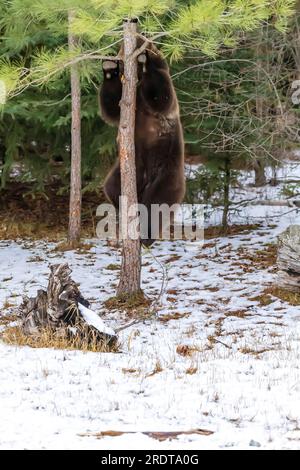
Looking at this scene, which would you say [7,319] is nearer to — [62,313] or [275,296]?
[62,313]

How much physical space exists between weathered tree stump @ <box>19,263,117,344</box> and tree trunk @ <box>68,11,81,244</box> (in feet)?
14.6

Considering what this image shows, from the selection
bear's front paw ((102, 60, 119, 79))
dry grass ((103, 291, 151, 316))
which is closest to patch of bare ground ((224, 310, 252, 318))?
dry grass ((103, 291, 151, 316))

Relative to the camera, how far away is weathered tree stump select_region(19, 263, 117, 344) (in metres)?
6.98

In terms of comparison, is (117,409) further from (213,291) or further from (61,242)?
(61,242)

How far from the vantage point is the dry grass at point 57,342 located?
6.67m

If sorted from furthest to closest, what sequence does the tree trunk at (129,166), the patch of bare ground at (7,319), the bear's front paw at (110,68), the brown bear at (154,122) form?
the patch of bare ground at (7,319) → the tree trunk at (129,166) → the bear's front paw at (110,68) → the brown bear at (154,122)

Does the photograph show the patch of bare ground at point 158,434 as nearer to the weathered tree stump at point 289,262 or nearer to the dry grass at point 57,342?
the dry grass at point 57,342

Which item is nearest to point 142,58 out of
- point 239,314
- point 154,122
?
point 154,122

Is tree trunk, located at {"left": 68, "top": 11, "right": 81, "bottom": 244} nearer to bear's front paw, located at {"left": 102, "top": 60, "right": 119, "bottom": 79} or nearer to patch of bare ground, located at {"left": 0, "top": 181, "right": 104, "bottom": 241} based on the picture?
patch of bare ground, located at {"left": 0, "top": 181, "right": 104, "bottom": 241}

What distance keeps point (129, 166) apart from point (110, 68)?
1.35 m

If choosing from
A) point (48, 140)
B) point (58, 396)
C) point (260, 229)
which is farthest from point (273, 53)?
point (58, 396)

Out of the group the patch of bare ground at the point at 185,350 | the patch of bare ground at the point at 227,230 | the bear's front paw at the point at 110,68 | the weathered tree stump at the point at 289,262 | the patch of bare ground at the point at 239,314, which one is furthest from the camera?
the patch of bare ground at the point at 227,230

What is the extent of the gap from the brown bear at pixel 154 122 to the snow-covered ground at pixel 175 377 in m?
1.46

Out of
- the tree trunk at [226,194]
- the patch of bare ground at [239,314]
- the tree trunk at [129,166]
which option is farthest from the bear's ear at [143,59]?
the tree trunk at [226,194]
